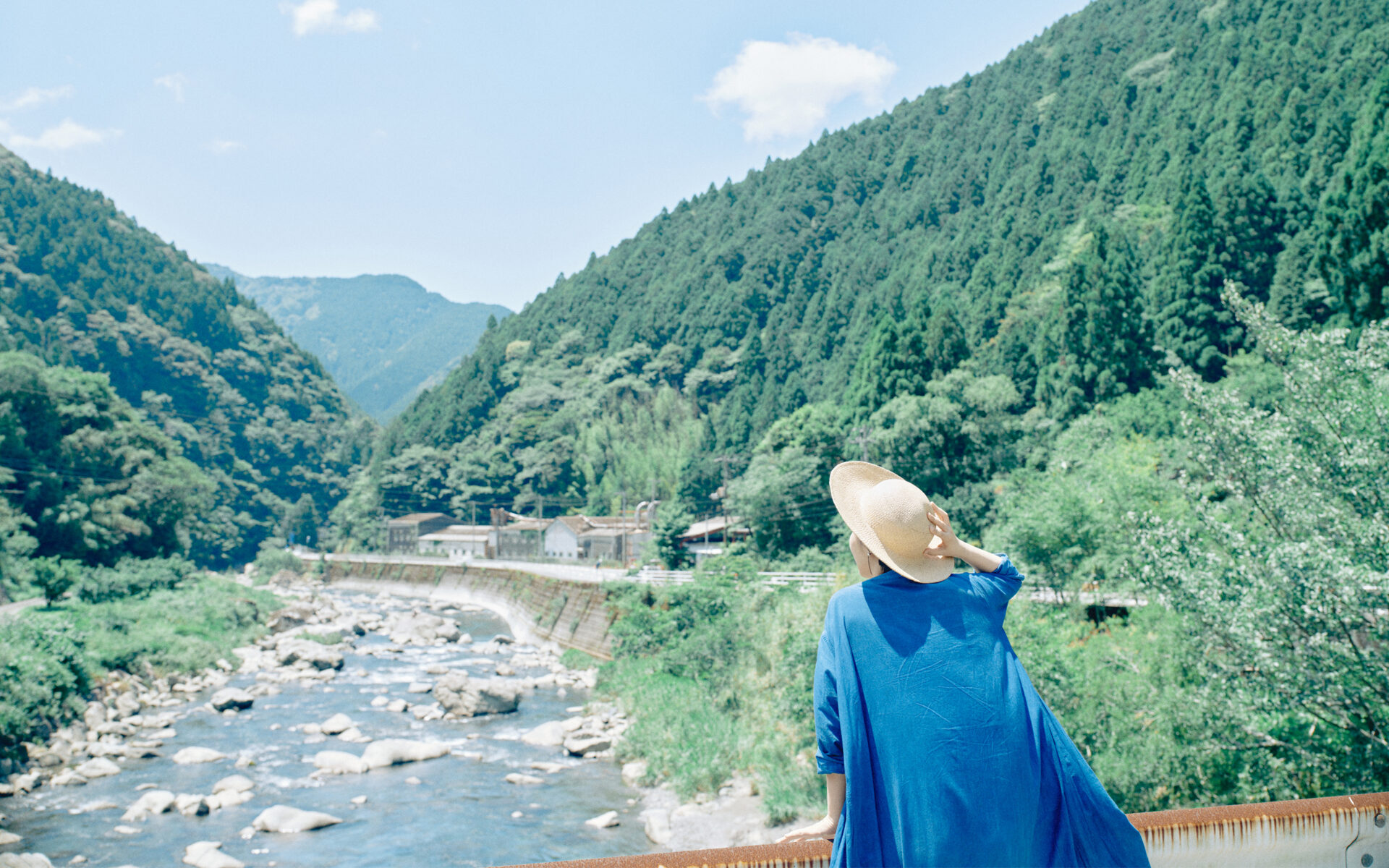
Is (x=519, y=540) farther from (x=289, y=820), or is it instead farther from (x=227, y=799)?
(x=289, y=820)

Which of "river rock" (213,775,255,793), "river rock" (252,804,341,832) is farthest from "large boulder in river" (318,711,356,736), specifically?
"river rock" (252,804,341,832)

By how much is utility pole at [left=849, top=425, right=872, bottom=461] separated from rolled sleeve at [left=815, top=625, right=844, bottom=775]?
93.8 ft

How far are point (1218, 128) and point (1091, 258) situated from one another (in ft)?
64.4

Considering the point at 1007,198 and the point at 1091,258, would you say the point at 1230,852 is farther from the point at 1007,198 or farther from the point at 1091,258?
the point at 1007,198

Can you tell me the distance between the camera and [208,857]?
36.7 ft

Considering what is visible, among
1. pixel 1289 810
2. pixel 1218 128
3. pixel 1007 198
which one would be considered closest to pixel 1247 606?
pixel 1289 810

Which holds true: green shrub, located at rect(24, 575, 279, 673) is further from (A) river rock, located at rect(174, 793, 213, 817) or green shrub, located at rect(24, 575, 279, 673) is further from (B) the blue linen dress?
(B) the blue linen dress

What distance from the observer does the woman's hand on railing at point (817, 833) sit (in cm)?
213

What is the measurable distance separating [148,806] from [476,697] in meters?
8.39

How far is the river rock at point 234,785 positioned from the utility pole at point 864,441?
21168 mm

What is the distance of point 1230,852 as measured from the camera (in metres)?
2.71

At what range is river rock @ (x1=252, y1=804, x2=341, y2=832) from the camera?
498 inches

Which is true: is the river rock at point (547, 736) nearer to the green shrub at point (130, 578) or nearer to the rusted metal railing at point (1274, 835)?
the rusted metal railing at point (1274, 835)

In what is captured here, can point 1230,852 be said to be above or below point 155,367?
below
